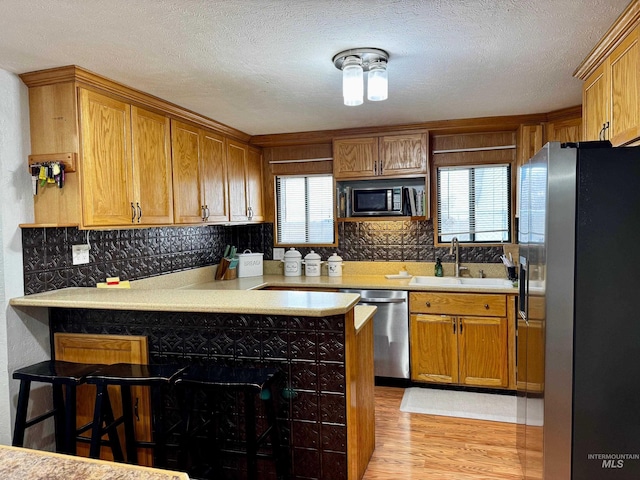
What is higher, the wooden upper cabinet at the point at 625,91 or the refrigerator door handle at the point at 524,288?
the wooden upper cabinet at the point at 625,91

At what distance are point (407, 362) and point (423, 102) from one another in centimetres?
211

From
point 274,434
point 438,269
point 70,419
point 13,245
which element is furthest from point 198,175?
point 438,269

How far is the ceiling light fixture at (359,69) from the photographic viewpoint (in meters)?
2.23

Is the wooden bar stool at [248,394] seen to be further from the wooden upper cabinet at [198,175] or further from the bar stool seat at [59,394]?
the wooden upper cabinet at [198,175]

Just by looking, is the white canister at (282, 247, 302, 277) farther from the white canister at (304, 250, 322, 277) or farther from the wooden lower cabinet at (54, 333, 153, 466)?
the wooden lower cabinet at (54, 333, 153, 466)

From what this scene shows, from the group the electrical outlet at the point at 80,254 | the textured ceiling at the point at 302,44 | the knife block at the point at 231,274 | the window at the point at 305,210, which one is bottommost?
the knife block at the point at 231,274

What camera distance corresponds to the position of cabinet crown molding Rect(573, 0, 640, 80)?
6.00 ft

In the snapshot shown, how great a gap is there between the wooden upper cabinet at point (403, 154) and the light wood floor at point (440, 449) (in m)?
2.00

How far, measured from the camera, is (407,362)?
388 centimetres

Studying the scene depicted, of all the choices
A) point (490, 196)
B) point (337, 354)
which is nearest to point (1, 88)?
point (337, 354)

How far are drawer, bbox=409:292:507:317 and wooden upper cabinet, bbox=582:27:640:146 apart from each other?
1497mm

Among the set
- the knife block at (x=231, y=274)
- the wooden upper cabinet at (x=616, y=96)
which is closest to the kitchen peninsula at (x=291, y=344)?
the wooden upper cabinet at (x=616, y=96)

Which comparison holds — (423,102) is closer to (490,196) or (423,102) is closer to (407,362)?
(490,196)

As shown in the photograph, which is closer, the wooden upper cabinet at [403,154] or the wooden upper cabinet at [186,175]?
the wooden upper cabinet at [186,175]
